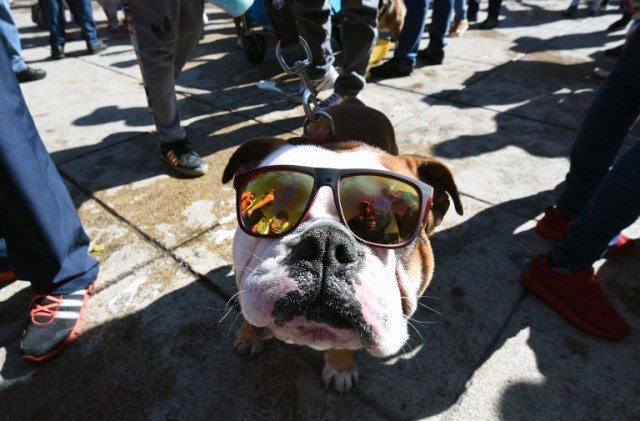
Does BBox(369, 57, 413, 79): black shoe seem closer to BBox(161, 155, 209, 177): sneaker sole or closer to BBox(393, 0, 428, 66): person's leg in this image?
BBox(393, 0, 428, 66): person's leg

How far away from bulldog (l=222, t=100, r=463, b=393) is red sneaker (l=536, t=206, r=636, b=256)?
1.46 meters

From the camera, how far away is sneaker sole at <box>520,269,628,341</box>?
6.75 feet

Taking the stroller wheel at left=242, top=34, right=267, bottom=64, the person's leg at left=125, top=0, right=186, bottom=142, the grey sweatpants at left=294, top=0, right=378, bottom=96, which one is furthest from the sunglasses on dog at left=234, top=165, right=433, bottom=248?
the stroller wheel at left=242, top=34, right=267, bottom=64

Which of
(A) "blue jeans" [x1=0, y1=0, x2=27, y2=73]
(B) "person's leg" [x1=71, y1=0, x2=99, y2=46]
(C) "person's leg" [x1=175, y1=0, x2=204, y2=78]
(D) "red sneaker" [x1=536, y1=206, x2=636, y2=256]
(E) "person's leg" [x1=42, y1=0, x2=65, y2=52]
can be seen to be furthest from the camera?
(B) "person's leg" [x1=71, y1=0, x2=99, y2=46]

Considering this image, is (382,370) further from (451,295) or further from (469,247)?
(469,247)

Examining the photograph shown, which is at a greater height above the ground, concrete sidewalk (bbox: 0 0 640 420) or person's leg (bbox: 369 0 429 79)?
person's leg (bbox: 369 0 429 79)

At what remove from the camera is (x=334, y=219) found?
141 cm

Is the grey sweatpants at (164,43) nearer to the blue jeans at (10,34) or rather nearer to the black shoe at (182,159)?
the black shoe at (182,159)

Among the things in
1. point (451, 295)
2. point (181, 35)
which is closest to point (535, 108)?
point (451, 295)

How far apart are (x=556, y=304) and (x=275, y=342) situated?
1565 millimetres

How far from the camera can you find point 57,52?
6570 mm

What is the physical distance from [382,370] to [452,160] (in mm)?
2300

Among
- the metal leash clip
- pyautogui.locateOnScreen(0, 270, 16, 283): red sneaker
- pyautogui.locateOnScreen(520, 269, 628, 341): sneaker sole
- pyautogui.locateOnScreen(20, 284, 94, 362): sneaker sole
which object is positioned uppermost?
the metal leash clip

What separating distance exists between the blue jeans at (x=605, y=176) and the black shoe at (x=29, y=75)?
6634 millimetres
